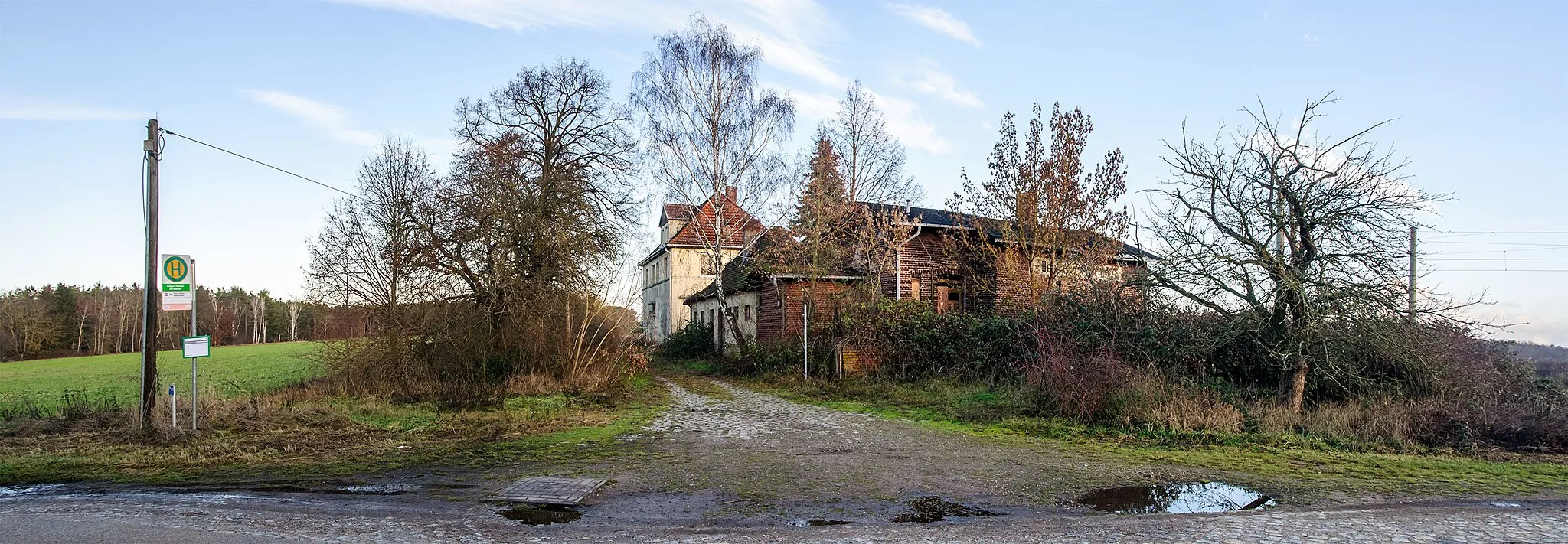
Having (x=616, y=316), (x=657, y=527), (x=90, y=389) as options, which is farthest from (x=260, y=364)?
(x=657, y=527)

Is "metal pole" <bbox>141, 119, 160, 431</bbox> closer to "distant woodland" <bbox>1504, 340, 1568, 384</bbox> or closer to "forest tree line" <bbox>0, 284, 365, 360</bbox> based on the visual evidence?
"distant woodland" <bbox>1504, 340, 1568, 384</bbox>

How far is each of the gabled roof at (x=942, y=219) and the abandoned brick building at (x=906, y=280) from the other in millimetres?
46

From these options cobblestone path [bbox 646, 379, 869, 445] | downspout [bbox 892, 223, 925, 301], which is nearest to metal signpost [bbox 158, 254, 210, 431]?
cobblestone path [bbox 646, 379, 869, 445]

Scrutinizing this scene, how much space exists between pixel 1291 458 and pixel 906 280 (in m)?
15.8

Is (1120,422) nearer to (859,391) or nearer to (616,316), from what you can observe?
(859,391)

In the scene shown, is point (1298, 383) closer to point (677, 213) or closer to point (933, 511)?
point (933, 511)

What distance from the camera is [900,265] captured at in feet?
80.1

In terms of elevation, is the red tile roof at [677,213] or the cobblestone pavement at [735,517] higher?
the red tile roof at [677,213]

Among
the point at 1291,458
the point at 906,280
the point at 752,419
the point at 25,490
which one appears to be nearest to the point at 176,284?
the point at 25,490

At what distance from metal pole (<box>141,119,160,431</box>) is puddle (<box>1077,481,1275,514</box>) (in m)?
11.9

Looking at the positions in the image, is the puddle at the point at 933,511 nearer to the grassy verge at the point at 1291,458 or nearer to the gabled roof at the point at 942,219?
the grassy verge at the point at 1291,458

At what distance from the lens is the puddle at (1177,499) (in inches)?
A: 276

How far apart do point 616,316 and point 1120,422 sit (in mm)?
11517

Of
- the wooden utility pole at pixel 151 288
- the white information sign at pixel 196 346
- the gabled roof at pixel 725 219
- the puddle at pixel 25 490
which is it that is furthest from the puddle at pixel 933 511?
the gabled roof at pixel 725 219
